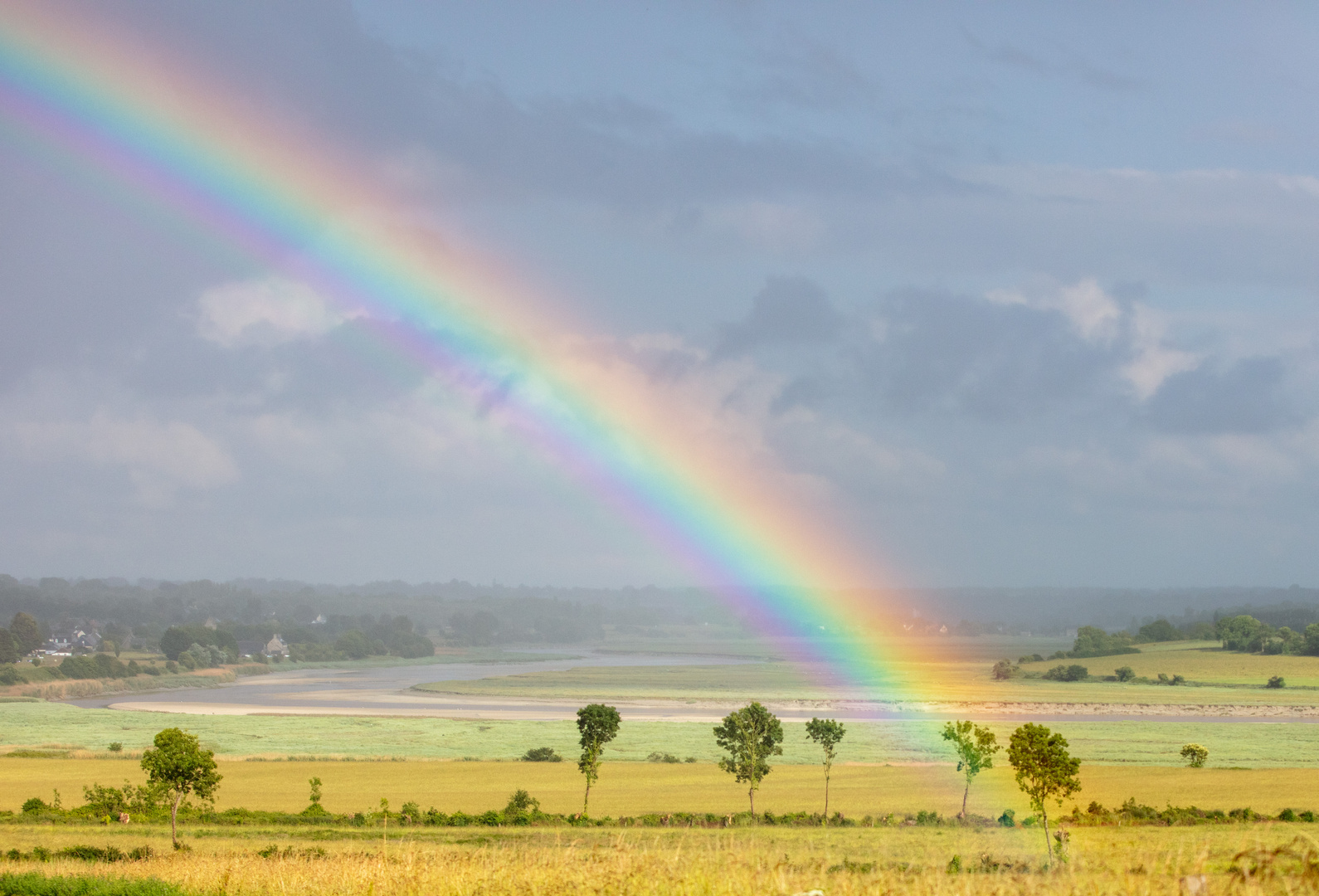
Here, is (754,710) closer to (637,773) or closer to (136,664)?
(637,773)

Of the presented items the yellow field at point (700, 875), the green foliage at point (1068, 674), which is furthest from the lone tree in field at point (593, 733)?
the green foliage at point (1068, 674)

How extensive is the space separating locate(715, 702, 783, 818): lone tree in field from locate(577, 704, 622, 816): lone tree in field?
585cm

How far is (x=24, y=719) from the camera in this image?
376ft

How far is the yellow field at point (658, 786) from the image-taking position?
180 ft

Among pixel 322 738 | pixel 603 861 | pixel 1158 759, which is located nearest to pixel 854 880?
pixel 603 861

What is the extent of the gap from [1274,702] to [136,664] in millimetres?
180128

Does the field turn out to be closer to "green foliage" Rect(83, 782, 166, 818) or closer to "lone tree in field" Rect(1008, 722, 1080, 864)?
"green foliage" Rect(83, 782, 166, 818)

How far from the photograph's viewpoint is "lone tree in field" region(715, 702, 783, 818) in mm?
57906

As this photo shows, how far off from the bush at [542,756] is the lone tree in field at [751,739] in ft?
69.3

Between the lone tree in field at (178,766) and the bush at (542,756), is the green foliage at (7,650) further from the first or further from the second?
the lone tree in field at (178,766)

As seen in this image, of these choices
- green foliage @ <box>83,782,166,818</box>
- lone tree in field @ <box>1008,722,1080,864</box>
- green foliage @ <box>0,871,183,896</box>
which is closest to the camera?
green foliage @ <box>0,871,183,896</box>

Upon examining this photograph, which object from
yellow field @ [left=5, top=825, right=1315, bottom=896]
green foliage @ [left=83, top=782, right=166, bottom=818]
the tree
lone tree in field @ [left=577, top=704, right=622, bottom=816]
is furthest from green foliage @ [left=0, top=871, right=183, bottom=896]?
the tree

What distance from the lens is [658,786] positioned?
63094mm

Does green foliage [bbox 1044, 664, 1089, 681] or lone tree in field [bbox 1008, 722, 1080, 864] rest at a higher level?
lone tree in field [bbox 1008, 722, 1080, 864]
